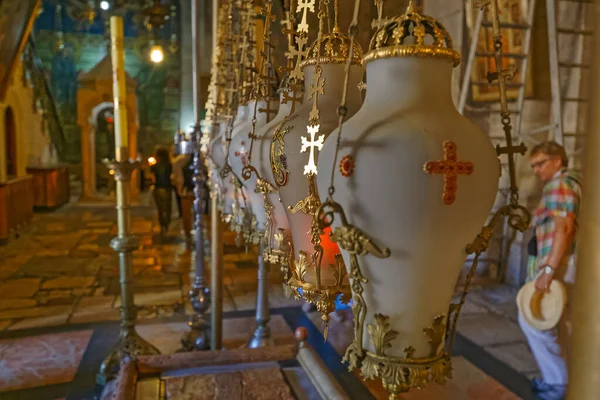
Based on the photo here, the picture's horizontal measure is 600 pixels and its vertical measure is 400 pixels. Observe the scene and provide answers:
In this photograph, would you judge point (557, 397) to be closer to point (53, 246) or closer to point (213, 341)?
point (213, 341)

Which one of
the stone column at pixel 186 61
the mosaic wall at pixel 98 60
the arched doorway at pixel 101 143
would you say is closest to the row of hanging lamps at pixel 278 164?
the stone column at pixel 186 61

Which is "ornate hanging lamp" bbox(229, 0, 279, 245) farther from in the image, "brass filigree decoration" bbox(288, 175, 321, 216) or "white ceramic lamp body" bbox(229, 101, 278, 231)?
"brass filigree decoration" bbox(288, 175, 321, 216)

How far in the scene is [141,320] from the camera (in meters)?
3.99

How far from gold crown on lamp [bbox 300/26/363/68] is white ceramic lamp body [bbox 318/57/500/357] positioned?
243 mm


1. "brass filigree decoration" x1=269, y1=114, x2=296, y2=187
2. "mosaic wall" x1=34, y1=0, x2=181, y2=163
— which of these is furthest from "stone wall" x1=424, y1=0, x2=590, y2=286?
"mosaic wall" x1=34, y1=0, x2=181, y2=163

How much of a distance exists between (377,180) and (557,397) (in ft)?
8.78

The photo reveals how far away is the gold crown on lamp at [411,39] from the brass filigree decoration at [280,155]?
282mm

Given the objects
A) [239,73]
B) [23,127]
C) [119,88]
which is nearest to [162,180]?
[23,127]

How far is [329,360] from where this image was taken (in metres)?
3.17

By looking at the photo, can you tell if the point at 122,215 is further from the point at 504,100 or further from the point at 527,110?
the point at 527,110

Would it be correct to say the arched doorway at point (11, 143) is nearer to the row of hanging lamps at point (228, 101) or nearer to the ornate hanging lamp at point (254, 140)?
the row of hanging lamps at point (228, 101)

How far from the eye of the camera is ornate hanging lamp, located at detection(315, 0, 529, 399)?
0.60 m

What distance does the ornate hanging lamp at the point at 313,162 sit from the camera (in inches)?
34.6

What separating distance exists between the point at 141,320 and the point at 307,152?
351cm
